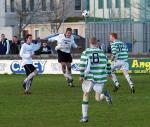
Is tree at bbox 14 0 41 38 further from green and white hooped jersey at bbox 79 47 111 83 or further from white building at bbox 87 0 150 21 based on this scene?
green and white hooped jersey at bbox 79 47 111 83

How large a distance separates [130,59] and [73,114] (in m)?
19.3

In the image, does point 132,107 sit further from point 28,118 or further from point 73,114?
point 28,118

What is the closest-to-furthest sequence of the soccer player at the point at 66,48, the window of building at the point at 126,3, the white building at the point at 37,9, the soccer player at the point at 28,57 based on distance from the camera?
the soccer player at the point at 28,57
the soccer player at the point at 66,48
the window of building at the point at 126,3
the white building at the point at 37,9

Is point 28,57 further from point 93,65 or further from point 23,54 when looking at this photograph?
point 93,65

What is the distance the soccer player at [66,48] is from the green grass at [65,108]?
3.02 feet

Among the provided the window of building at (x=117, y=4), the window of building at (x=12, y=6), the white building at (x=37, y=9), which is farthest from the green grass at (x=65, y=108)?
the window of building at (x=12, y=6)

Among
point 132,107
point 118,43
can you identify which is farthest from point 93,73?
point 118,43

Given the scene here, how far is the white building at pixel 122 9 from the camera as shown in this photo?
49.7m

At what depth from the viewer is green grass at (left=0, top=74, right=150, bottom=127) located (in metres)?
16.7

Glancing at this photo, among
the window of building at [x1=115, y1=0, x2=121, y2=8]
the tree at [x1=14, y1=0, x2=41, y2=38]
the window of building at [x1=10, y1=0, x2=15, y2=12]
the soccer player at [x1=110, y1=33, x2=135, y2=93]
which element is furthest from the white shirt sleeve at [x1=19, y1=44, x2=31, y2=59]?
the window of building at [x1=10, y1=0, x2=15, y2=12]

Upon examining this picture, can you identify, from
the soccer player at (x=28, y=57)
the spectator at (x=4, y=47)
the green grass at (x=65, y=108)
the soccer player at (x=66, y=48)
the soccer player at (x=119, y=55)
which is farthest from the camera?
the spectator at (x=4, y=47)

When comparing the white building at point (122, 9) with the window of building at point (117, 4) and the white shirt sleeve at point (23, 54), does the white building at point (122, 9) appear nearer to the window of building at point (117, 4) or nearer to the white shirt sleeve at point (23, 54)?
the window of building at point (117, 4)

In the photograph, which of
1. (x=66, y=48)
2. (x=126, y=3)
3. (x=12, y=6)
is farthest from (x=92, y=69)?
(x=12, y=6)

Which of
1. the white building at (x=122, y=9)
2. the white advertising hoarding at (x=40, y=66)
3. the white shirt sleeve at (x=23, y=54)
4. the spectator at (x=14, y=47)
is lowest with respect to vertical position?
the white advertising hoarding at (x=40, y=66)
